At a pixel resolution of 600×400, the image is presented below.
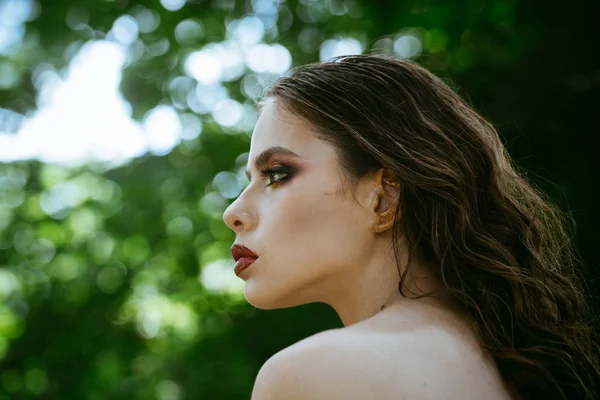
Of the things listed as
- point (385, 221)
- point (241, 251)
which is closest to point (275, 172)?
point (241, 251)

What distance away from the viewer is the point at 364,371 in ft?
6.28

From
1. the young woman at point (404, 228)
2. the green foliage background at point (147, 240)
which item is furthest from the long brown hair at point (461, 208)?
the green foliage background at point (147, 240)

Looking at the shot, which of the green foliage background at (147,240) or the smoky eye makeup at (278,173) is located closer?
the smoky eye makeup at (278,173)

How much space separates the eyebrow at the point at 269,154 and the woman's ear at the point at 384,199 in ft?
1.03

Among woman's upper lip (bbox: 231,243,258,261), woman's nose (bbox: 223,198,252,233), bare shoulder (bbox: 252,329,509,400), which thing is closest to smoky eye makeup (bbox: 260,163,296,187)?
woman's nose (bbox: 223,198,252,233)

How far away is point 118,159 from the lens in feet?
28.1

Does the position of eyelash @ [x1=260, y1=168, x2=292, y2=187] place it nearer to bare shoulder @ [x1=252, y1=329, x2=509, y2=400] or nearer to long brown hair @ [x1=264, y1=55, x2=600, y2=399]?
long brown hair @ [x1=264, y1=55, x2=600, y2=399]

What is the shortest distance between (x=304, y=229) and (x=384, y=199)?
12.3 inches

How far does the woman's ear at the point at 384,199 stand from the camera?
8.54 feet

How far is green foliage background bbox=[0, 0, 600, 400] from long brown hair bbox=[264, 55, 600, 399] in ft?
11.6

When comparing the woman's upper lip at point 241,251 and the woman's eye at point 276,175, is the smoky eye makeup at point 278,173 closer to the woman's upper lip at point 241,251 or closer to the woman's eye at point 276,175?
the woman's eye at point 276,175

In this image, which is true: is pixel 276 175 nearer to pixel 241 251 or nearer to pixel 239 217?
pixel 239 217

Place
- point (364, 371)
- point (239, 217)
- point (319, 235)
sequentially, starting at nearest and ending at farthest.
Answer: point (364, 371), point (319, 235), point (239, 217)

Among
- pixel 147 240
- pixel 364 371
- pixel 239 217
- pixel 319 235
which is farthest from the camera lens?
pixel 147 240
